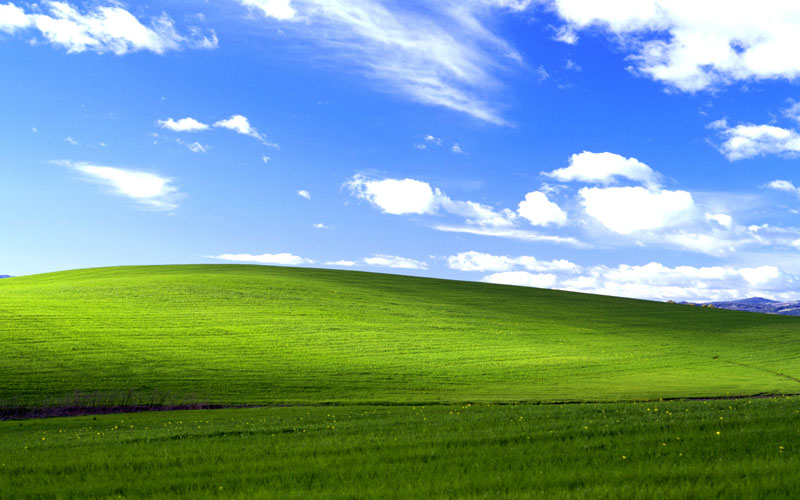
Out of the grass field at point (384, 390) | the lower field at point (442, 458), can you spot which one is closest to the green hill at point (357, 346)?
the grass field at point (384, 390)

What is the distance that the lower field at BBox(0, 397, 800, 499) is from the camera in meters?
8.05

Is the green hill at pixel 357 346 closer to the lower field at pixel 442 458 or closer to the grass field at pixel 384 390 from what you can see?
the grass field at pixel 384 390

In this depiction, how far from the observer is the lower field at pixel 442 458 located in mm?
8047

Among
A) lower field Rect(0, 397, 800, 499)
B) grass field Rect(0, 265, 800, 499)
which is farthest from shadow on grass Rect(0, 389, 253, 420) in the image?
lower field Rect(0, 397, 800, 499)

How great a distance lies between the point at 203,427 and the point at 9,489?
6.00 m

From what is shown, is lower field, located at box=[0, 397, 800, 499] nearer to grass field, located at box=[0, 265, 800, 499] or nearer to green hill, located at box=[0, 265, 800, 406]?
grass field, located at box=[0, 265, 800, 499]

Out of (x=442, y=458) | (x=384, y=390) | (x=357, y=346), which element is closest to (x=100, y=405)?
(x=384, y=390)

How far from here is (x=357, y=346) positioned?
3597 centimetres

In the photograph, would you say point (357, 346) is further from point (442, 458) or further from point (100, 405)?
point (442, 458)

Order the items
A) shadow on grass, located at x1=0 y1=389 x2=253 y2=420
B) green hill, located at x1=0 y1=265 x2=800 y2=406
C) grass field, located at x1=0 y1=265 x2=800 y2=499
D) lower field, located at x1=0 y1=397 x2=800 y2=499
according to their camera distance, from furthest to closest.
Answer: green hill, located at x1=0 y1=265 x2=800 y2=406 → shadow on grass, located at x1=0 y1=389 x2=253 y2=420 → grass field, located at x1=0 y1=265 x2=800 y2=499 → lower field, located at x1=0 y1=397 x2=800 y2=499

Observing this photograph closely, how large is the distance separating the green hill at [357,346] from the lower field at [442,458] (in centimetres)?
1121

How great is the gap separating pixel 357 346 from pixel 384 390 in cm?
946

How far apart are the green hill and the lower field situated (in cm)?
1121

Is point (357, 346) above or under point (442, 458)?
under
